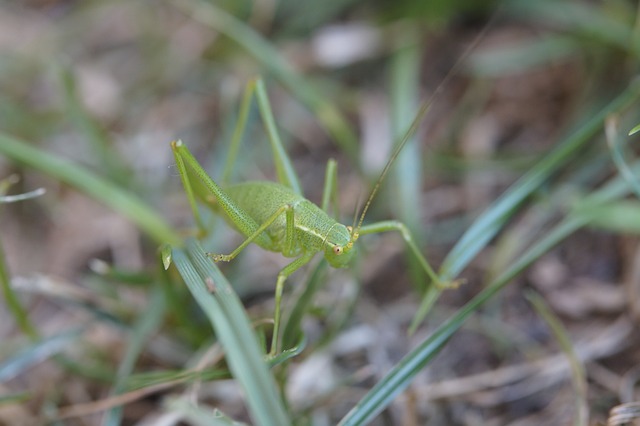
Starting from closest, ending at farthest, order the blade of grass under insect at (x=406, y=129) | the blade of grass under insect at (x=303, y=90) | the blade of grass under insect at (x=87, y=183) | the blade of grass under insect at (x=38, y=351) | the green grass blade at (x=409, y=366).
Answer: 1. the green grass blade at (x=409, y=366)
2. the blade of grass under insect at (x=38, y=351)
3. the blade of grass under insect at (x=87, y=183)
4. the blade of grass under insect at (x=406, y=129)
5. the blade of grass under insect at (x=303, y=90)

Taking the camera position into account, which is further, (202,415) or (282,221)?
(282,221)

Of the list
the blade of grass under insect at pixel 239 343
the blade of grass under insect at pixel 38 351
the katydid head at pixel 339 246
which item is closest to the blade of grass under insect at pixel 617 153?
the katydid head at pixel 339 246

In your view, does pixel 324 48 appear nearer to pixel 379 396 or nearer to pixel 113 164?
pixel 113 164

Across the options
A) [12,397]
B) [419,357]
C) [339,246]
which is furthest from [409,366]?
[12,397]

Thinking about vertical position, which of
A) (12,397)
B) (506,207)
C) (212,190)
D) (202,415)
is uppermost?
(212,190)

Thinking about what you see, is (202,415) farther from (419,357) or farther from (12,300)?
(12,300)

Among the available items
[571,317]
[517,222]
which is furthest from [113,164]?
[571,317]

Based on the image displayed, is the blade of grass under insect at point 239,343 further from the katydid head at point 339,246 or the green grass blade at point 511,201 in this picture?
the green grass blade at point 511,201
